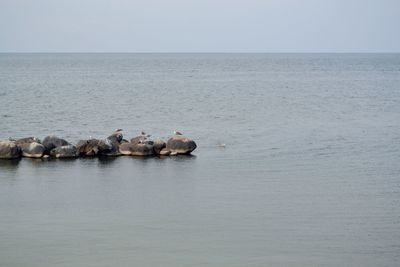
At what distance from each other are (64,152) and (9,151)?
10.1ft

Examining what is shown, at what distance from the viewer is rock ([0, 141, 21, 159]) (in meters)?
38.2

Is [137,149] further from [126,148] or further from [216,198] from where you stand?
[216,198]

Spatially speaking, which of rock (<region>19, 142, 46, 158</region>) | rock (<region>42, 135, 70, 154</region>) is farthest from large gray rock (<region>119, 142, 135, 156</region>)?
rock (<region>19, 142, 46, 158</region>)

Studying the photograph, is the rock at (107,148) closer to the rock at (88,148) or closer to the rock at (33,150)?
the rock at (88,148)

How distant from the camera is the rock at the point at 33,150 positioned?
38.7 meters

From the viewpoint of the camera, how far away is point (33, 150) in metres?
38.7

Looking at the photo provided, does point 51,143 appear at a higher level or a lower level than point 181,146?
higher

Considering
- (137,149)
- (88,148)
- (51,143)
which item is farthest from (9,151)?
(137,149)

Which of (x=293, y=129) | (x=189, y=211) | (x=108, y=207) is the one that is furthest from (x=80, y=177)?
(x=293, y=129)

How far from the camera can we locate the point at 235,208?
27.4m

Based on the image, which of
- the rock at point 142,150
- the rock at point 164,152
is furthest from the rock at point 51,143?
the rock at point 164,152

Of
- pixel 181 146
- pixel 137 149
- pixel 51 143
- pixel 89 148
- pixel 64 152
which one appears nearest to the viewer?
pixel 64 152

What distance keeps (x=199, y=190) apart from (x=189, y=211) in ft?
11.8

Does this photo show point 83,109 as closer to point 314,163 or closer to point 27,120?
point 27,120
